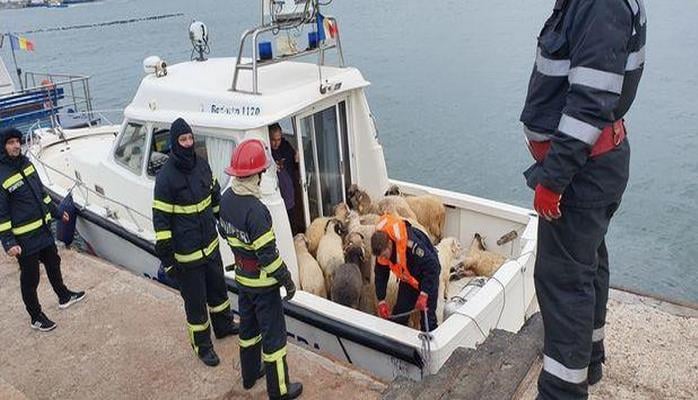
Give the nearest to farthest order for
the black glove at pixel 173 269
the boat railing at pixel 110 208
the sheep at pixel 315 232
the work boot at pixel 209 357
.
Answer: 1. the black glove at pixel 173 269
2. the work boot at pixel 209 357
3. the sheep at pixel 315 232
4. the boat railing at pixel 110 208

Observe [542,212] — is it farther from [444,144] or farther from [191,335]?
[444,144]

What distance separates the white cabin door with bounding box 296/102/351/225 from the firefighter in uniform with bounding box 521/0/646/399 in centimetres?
298

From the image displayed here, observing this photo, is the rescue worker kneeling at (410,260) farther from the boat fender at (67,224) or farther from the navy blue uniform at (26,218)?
the boat fender at (67,224)

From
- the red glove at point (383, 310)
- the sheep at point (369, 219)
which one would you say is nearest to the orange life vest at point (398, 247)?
the red glove at point (383, 310)

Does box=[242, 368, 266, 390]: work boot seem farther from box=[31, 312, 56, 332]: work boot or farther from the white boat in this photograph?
box=[31, 312, 56, 332]: work boot

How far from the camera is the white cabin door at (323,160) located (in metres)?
5.22

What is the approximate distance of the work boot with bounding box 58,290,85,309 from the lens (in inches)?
191

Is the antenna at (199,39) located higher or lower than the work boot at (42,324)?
higher

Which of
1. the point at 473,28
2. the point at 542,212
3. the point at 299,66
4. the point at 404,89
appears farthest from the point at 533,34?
the point at 542,212

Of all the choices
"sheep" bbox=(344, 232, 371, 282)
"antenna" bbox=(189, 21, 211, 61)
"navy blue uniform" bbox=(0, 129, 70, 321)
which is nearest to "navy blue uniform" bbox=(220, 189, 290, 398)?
"sheep" bbox=(344, 232, 371, 282)

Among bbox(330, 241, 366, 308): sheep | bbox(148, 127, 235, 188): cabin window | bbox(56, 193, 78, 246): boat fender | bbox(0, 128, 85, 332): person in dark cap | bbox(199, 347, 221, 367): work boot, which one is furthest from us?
bbox(56, 193, 78, 246): boat fender

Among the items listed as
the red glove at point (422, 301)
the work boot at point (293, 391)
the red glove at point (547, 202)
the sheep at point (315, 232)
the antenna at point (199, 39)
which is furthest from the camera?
the antenna at point (199, 39)

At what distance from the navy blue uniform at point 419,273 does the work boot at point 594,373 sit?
4.65 ft

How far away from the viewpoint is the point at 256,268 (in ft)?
11.1
